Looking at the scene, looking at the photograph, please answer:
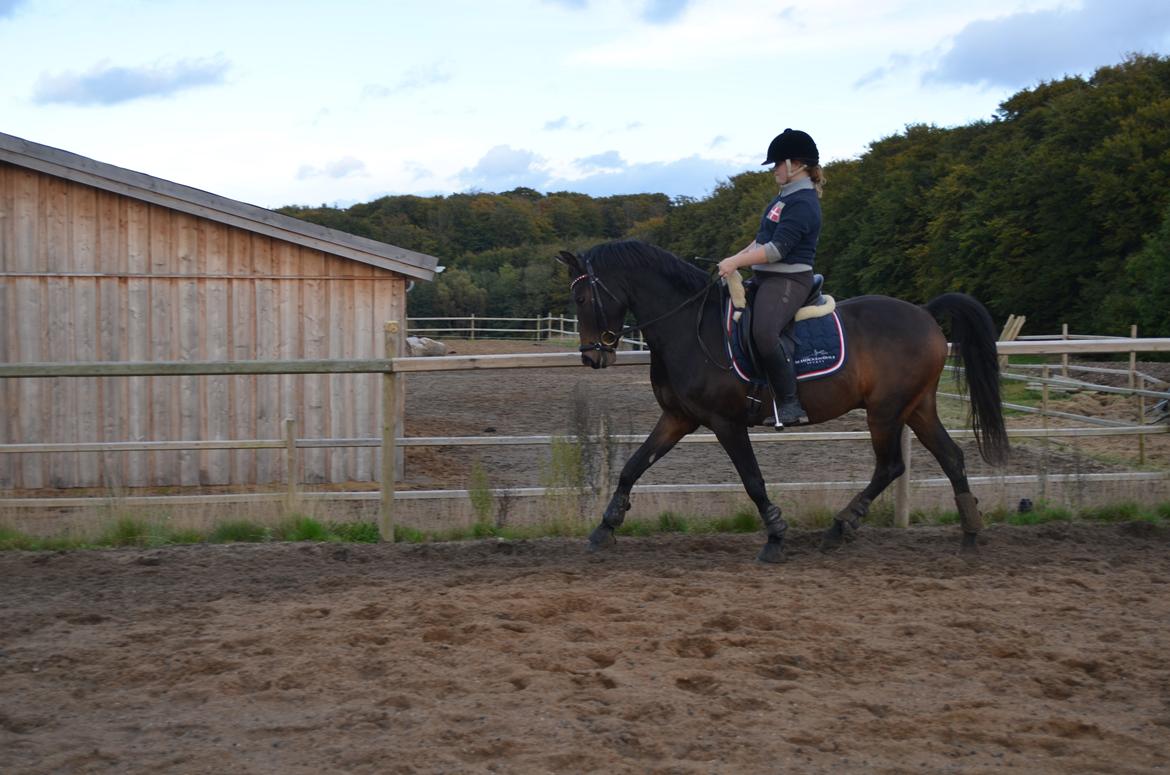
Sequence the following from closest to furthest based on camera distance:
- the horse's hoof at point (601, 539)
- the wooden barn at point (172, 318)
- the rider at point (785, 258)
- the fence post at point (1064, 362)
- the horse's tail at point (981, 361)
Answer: the rider at point (785, 258)
the horse's hoof at point (601, 539)
the horse's tail at point (981, 361)
the wooden barn at point (172, 318)
the fence post at point (1064, 362)

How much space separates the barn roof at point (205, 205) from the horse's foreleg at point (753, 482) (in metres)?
6.31

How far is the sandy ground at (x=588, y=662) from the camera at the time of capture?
11.4 ft

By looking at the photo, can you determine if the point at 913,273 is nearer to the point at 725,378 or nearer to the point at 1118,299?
the point at 1118,299

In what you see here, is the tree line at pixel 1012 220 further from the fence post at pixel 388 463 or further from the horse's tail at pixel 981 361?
the fence post at pixel 388 463

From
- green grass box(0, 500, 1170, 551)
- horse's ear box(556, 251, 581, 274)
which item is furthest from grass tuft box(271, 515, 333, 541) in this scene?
horse's ear box(556, 251, 581, 274)

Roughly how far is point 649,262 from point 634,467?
1.28m

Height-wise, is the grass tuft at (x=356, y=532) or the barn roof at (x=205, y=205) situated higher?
the barn roof at (x=205, y=205)

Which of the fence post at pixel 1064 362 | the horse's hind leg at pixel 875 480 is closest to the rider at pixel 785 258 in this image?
the horse's hind leg at pixel 875 480

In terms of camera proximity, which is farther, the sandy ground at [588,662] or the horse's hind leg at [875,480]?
the horse's hind leg at [875,480]

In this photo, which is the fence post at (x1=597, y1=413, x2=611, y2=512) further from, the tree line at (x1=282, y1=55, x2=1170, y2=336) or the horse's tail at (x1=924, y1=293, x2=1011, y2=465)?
the tree line at (x1=282, y1=55, x2=1170, y2=336)

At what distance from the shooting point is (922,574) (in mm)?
6031

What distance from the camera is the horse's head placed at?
6469mm

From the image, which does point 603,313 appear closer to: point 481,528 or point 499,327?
point 481,528

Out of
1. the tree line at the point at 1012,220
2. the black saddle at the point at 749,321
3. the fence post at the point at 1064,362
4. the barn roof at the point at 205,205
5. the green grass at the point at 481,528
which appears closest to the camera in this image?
the black saddle at the point at 749,321
